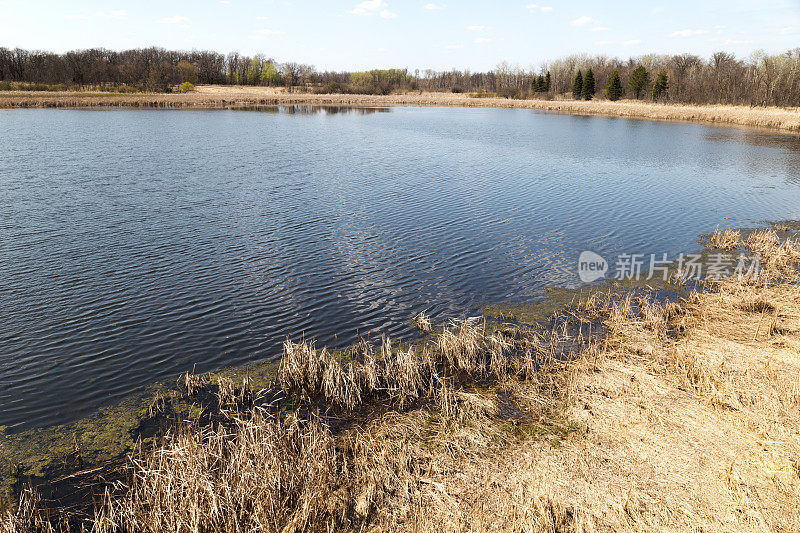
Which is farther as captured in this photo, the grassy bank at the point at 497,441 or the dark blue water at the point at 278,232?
the dark blue water at the point at 278,232

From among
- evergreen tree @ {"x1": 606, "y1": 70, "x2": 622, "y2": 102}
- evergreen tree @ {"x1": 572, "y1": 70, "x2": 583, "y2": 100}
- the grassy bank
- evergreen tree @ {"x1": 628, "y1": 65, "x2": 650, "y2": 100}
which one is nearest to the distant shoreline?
evergreen tree @ {"x1": 606, "y1": 70, "x2": 622, "y2": 102}

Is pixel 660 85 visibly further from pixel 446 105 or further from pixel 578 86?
pixel 446 105

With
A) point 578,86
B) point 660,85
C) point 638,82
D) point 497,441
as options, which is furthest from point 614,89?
point 497,441

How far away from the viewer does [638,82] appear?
9344 cm

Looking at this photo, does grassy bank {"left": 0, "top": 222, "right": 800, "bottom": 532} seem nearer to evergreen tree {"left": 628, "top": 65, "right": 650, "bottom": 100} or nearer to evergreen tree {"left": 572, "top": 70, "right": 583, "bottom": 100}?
evergreen tree {"left": 628, "top": 65, "right": 650, "bottom": 100}

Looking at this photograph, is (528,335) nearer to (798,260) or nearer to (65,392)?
(65,392)

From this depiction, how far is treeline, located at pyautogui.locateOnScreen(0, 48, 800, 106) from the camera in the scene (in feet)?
256

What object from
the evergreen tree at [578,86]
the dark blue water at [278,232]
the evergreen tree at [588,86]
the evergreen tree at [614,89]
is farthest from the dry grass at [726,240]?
the evergreen tree at [578,86]

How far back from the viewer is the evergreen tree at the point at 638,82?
92.6 meters

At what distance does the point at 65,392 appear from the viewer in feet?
31.4

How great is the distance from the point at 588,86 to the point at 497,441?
110 meters

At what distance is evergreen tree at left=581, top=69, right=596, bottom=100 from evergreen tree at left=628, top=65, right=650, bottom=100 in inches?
312

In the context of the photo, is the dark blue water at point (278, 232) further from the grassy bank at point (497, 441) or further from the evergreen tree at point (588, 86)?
the evergreen tree at point (588, 86)

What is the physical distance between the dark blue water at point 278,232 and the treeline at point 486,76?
1751 inches
